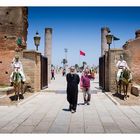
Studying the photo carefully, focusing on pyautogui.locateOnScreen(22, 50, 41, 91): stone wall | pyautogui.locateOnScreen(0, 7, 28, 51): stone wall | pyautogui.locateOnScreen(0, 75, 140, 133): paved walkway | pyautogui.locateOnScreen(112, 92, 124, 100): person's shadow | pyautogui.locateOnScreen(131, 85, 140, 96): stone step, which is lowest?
pyautogui.locateOnScreen(0, 75, 140, 133): paved walkway

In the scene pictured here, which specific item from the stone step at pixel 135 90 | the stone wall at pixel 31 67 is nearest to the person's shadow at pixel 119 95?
the stone step at pixel 135 90

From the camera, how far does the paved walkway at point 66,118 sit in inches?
347

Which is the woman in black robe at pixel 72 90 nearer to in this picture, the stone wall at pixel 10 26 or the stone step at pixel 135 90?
the stone step at pixel 135 90

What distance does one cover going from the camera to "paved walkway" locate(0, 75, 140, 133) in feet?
28.9

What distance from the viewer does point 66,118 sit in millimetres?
10680

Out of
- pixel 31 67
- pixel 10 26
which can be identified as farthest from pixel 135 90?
pixel 10 26

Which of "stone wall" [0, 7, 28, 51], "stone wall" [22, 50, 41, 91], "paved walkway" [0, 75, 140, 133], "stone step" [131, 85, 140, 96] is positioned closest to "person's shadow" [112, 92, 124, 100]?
"stone step" [131, 85, 140, 96]

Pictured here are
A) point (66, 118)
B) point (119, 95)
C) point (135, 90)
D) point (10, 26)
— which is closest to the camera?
point (66, 118)

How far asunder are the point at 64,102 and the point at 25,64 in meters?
4.60

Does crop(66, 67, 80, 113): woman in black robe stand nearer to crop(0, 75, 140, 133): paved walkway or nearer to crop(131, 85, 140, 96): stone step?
crop(0, 75, 140, 133): paved walkway

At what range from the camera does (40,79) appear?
802 inches

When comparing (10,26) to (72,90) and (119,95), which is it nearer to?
(119,95)

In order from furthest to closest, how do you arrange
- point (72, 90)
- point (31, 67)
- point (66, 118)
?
point (31, 67) < point (72, 90) < point (66, 118)
